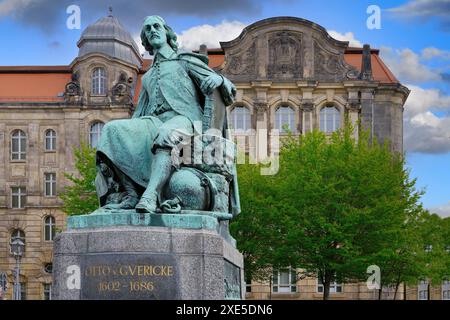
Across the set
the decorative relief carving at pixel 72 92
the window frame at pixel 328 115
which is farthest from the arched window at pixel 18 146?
the window frame at pixel 328 115

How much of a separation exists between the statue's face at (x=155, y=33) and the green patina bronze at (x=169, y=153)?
1cm

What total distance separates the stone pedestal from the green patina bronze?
0.19m

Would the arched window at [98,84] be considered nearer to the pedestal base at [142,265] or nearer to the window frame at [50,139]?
the window frame at [50,139]

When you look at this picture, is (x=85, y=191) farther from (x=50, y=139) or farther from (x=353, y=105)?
(x=353, y=105)

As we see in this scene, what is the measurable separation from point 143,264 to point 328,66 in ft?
149

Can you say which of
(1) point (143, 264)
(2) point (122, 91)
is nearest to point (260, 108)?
(2) point (122, 91)

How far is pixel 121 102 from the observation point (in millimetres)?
56250

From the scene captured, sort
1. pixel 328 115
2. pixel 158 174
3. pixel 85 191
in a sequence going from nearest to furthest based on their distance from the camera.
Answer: pixel 158 174 < pixel 85 191 < pixel 328 115

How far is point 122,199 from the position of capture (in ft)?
38.9

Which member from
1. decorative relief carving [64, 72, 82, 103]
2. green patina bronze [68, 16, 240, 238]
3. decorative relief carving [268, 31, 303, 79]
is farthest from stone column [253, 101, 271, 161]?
green patina bronze [68, 16, 240, 238]

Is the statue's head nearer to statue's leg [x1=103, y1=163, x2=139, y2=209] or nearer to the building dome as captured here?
statue's leg [x1=103, y1=163, x2=139, y2=209]

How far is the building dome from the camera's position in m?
57.9

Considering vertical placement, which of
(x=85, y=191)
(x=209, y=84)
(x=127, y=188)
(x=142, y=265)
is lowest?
(x=142, y=265)
